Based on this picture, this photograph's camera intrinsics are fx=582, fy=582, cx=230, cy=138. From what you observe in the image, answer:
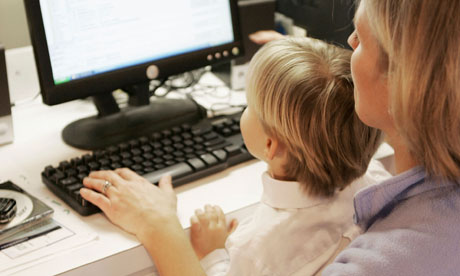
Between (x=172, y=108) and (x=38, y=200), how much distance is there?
43 centimetres

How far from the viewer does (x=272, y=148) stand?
3.15 feet

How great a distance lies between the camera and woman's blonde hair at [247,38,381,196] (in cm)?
89

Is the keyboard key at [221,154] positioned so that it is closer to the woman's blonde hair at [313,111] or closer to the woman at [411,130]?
the woman's blonde hair at [313,111]

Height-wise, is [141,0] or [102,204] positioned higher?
[141,0]

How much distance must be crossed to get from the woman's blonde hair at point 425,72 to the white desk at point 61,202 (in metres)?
0.41

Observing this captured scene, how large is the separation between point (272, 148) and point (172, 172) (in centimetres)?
20

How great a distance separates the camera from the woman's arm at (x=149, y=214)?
92 cm

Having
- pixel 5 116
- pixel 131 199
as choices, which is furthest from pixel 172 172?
pixel 5 116

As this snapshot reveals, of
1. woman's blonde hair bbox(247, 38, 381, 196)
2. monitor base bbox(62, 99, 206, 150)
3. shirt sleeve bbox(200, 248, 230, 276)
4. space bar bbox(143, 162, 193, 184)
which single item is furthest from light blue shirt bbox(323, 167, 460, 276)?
monitor base bbox(62, 99, 206, 150)

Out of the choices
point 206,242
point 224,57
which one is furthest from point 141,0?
point 206,242

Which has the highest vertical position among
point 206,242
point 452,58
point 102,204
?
point 452,58

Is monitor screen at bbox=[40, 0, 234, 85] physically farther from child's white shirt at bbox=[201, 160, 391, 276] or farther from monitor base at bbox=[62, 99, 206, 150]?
child's white shirt at bbox=[201, 160, 391, 276]

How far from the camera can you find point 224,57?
1.32 m

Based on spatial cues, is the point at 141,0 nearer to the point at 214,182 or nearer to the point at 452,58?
the point at 214,182
